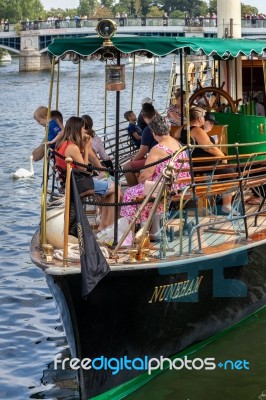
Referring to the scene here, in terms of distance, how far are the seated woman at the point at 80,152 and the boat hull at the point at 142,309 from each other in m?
1.30

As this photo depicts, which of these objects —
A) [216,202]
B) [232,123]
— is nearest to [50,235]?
[216,202]

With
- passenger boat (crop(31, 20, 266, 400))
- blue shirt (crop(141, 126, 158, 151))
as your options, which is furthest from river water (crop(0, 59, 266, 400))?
blue shirt (crop(141, 126, 158, 151))

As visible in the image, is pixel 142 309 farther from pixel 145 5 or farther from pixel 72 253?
pixel 145 5

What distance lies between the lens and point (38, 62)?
94812 mm

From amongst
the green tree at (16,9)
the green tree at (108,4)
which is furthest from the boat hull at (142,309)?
the green tree at (108,4)

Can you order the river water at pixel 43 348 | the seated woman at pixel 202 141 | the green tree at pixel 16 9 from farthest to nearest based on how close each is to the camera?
1. the green tree at pixel 16 9
2. the seated woman at pixel 202 141
3. the river water at pixel 43 348

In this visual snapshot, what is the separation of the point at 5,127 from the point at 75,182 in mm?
32324

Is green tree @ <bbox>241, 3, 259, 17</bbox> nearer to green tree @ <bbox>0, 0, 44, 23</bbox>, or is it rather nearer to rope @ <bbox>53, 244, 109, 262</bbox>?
green tree @ <bbox>0, 0, 44, 23</bbox>

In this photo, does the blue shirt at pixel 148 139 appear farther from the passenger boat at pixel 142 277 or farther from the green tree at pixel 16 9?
the green tree at pixel 16 9

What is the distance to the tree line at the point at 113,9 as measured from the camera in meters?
132

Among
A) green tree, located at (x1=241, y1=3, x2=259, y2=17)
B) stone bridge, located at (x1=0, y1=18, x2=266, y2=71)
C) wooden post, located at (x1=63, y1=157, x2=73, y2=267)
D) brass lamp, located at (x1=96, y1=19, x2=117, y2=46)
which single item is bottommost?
wooden post, located at (x1=63, y1=157, x2=73, y2=267)

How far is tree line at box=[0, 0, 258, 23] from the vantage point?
131875 mm

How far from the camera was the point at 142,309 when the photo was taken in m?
10.6

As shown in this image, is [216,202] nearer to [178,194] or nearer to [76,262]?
[178,194]
